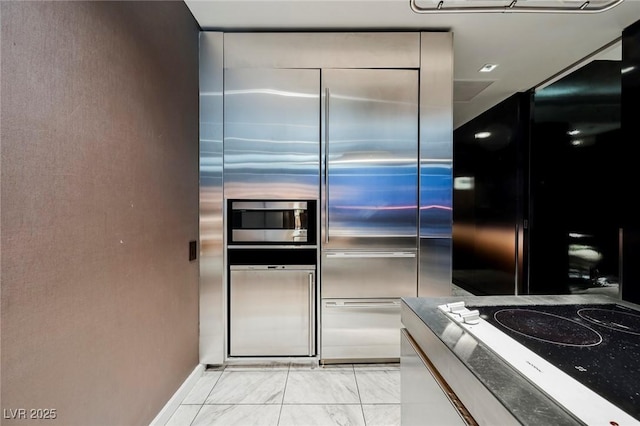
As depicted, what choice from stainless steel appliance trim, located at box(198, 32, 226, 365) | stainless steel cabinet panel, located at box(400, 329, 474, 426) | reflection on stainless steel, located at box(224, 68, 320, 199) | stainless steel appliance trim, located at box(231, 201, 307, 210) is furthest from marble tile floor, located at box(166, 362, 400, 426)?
reflection on stainless steel, located at box(224, 68, 320, 199)

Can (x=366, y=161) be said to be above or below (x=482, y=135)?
below

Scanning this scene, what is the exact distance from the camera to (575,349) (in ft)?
2.39

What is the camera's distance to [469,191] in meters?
4.18

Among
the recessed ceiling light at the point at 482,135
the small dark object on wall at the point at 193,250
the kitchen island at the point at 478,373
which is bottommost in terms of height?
the kitchen island at the point at 478,373

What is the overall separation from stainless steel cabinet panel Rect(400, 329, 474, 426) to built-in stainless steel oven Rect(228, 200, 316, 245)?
1379mm

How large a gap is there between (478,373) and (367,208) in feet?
5.64

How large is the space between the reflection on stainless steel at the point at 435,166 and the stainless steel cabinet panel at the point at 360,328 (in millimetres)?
376

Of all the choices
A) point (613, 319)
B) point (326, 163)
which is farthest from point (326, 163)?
point (613, 319)

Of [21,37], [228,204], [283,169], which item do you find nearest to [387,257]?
[283,169]

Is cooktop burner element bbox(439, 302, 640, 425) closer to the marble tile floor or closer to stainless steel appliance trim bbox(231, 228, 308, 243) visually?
the marble tile floor

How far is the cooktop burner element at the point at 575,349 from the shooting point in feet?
1.69

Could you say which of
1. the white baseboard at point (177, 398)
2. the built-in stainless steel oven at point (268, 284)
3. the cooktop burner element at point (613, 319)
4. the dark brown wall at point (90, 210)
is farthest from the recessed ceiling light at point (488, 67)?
the white baseboard at point (177, 398)

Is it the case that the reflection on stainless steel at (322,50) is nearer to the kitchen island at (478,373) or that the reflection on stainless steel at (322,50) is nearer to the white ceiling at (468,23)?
the white ceiling at (468,23)

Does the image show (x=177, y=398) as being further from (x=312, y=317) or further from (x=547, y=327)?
(x=547, y=327)
